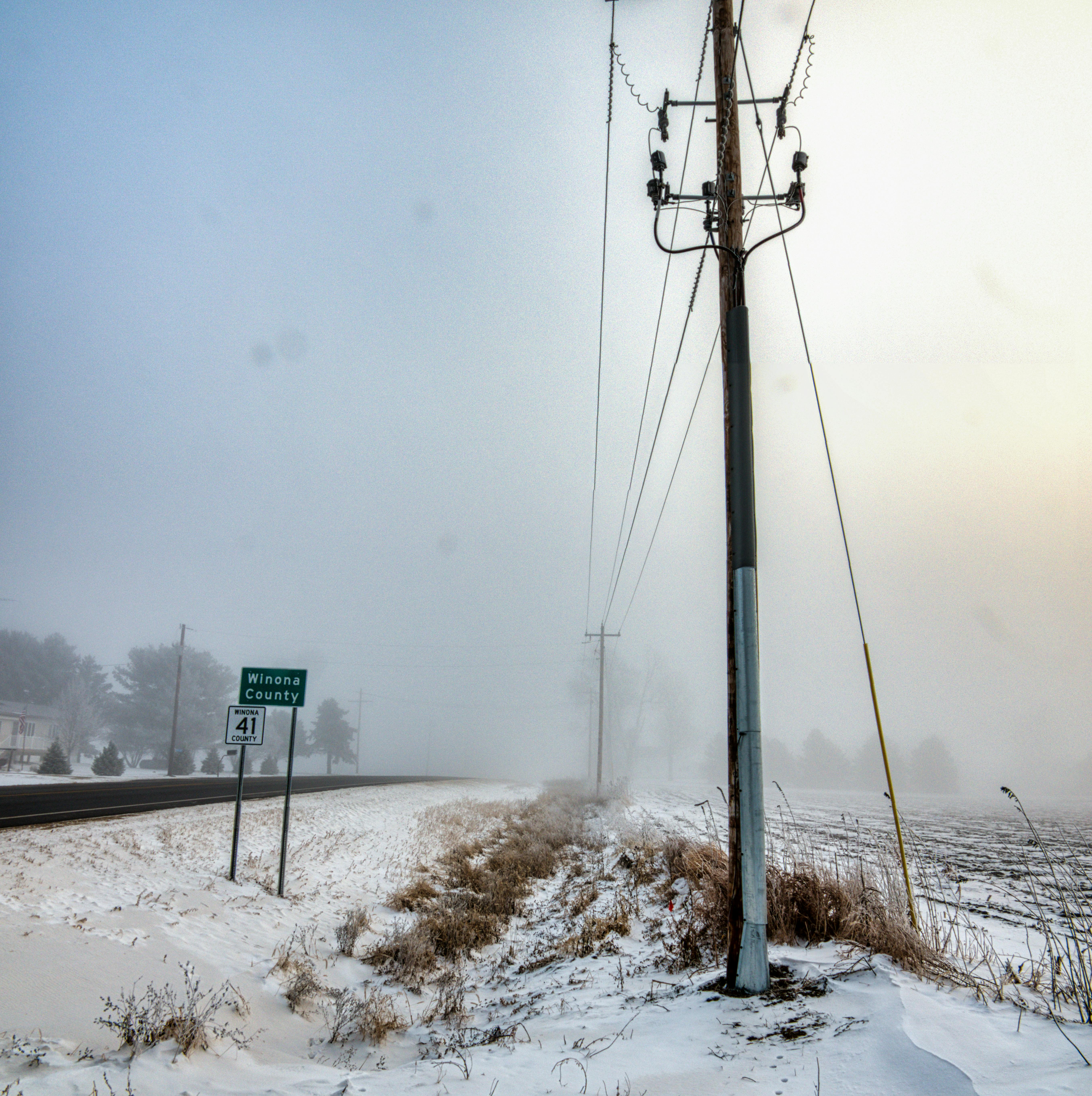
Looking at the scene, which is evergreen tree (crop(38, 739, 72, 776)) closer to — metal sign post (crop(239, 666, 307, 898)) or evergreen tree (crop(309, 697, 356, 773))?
metal sign post (crop(239, 666, 307, 898))

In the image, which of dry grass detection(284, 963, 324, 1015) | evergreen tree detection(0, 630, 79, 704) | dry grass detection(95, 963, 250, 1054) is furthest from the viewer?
evergreen tree detection(0, 630, 79, 704)

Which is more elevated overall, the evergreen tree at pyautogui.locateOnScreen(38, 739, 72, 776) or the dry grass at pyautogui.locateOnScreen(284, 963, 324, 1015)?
the dry grass at pyautogui.locateOnScreen(284, 963, 324, 1015)

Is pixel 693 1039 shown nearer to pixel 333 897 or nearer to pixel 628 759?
pixel 333 897

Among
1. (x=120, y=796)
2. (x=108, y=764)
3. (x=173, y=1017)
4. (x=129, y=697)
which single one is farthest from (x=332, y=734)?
(x=173, y=1017)

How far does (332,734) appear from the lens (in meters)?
98.4

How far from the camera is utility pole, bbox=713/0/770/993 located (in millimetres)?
5598

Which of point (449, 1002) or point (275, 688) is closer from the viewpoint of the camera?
point (449, 1002)

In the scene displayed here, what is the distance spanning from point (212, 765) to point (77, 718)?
83.5 ft

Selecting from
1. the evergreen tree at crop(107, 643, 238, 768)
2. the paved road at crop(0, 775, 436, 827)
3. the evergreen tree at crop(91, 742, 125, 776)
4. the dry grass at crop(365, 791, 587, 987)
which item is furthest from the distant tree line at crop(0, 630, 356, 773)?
the dry grass at crop(365, 791, 587, 987)

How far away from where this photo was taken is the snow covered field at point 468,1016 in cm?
385

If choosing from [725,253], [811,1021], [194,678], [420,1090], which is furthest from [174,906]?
[194,678]

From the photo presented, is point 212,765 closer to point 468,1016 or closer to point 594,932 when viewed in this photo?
point 594,932

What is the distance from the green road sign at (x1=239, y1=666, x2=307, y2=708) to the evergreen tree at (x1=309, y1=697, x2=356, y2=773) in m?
91.4

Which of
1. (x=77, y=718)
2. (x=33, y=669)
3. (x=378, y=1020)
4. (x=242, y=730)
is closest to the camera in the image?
(x=378, y=1020)
